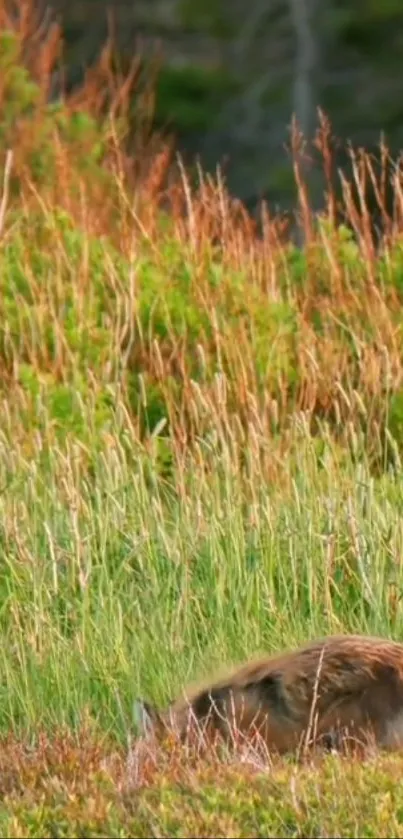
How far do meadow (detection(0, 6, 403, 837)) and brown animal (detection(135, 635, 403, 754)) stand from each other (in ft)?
0.72

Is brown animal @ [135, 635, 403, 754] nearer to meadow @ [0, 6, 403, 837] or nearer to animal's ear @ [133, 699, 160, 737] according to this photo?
animal's ear @ [133, 699, 160, 737]

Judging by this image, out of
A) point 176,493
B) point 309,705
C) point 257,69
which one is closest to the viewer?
point 309,705

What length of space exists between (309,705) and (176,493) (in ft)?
11.6

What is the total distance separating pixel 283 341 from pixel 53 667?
4.53 meters

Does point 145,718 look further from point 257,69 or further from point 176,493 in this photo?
point 257,69

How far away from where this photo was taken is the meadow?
591 cm

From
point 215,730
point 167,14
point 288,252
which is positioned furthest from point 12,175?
point 167,14

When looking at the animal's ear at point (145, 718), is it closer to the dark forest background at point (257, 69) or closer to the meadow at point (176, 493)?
the meadow at point (176, 493)

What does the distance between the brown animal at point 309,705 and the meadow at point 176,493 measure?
220 millimetres

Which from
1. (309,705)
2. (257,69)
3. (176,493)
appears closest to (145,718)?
(309,705)

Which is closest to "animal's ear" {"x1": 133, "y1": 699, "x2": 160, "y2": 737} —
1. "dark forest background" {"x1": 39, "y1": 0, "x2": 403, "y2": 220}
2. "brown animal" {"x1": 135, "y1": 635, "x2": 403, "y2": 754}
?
"brown animal" {"x1": 135, "y1": 635, "x2": 403, "y2": 754}

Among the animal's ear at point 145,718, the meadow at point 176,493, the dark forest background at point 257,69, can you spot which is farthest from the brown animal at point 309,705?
the dark forest background at point 257,69

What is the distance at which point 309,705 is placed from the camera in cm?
657

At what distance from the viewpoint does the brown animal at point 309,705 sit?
6527 millimetres
